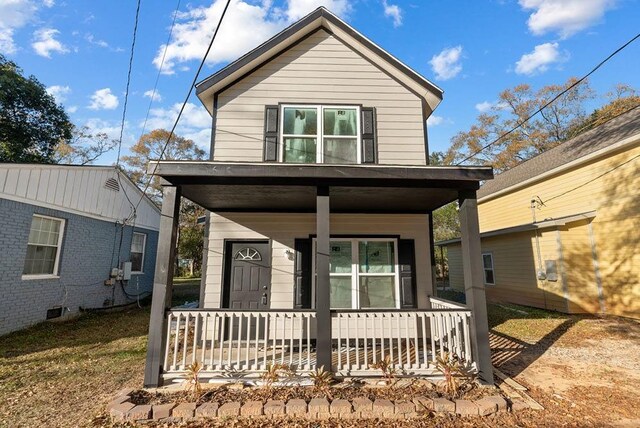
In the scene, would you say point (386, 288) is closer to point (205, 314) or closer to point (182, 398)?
point (205, 314)

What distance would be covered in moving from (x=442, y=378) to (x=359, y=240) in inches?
121

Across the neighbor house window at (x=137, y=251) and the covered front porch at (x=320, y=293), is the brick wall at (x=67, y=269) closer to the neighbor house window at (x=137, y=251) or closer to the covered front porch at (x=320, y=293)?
the neighbor house window at (x=137, y=251)

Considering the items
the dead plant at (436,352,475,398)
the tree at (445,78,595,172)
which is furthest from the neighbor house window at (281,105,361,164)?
the tree at (445,78,595,172)

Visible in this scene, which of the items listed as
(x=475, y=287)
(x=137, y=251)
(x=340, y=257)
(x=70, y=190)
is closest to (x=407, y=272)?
(x=340, y=257)

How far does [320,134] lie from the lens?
22.3 ft

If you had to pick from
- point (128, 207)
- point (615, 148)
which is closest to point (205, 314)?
point (128, 207)

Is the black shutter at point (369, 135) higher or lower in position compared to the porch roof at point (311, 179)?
higher

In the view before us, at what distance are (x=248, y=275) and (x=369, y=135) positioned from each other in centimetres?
400

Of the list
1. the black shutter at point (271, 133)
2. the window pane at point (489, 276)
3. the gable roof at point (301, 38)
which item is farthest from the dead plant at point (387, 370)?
the window pane at point (489, 276)

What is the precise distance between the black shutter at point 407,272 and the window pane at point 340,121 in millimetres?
2713

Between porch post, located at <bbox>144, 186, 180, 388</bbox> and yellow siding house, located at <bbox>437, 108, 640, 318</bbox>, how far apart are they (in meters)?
11.2

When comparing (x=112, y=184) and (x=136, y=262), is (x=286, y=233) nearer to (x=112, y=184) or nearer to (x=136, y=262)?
(x=112, y=184)

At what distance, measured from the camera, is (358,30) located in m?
7.05

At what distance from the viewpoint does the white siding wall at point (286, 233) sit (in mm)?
6484
